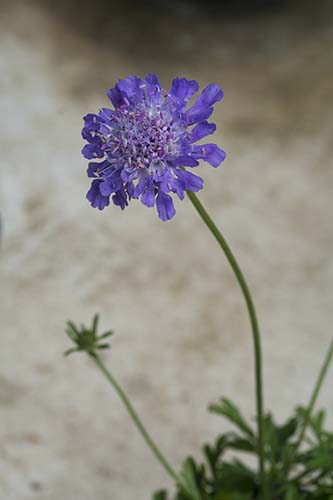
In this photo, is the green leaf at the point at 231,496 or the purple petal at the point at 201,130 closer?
the purple petal at the point at 201,130

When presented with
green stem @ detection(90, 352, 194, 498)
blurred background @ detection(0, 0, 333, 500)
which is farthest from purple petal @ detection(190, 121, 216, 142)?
blurred background @ detection(0, 0, 333, 500)

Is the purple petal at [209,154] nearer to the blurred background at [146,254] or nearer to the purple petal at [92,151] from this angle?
the purple petal at [92,151]

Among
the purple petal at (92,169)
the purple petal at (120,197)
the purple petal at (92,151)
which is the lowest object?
the purple petal at (120,197)

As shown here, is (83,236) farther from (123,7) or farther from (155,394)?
(123,7)

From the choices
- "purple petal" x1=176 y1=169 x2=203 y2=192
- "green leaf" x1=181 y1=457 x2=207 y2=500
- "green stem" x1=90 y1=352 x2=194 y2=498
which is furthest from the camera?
"green leaf" x1=181 y1=457 x2=207 y2=500

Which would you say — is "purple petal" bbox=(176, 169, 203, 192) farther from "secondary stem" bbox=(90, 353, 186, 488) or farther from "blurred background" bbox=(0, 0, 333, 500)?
"blurred background" bbox=(0, 0, 333, 500)

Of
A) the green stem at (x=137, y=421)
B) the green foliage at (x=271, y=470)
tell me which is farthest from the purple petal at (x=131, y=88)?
the green foliage at (x=271, y=470)

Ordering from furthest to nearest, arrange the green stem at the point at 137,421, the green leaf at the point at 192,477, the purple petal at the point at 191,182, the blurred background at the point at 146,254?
the blurred background at the point at 146,254
the green leaf at the point at 192,477
the green stem at the point at 137,421
the purple petal at the point at 191,182
